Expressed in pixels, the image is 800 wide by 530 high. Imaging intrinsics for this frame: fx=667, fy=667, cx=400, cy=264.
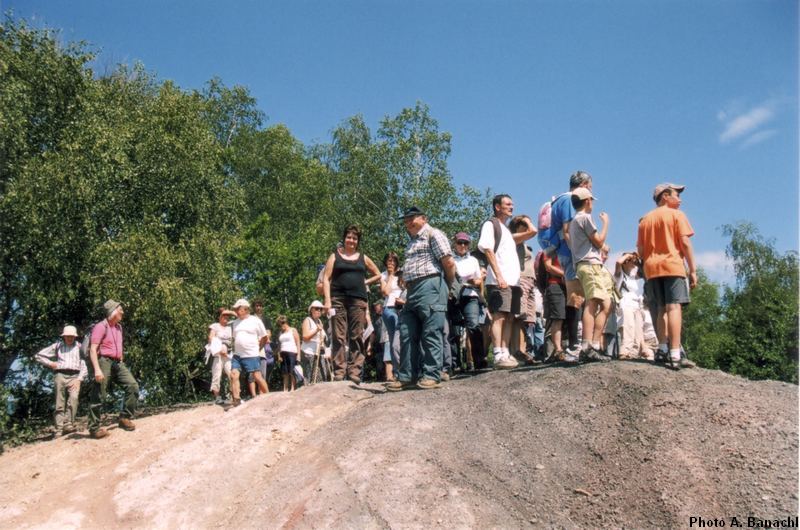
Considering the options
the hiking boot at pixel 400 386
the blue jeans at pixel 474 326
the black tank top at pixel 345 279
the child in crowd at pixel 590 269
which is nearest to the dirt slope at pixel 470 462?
the hiking boot at pixel 400 386

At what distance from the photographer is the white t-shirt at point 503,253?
334 inches

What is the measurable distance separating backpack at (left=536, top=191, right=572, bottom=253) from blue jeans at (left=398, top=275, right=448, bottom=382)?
5.33ft

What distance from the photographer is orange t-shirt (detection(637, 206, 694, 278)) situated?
288 inches

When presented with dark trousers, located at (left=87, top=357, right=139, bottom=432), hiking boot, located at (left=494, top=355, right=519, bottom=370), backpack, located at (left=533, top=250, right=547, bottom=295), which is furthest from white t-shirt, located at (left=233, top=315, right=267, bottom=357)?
backpack, located at (left=533, top=250, right=547, bottom=295)

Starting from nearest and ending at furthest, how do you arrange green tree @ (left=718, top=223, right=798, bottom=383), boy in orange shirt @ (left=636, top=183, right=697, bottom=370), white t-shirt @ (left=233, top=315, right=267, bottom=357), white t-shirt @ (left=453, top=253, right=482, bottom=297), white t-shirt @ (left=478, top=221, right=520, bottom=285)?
boy in orange shirt @ (left=636, top=183, right=697, bottom=370) → white t-shirt @ (left=478, top=221, right=520, bottom=285) → white t-shirt @ (left=453, top=253, right=482, bottom=297) → white t-shirt @ (left=233, top=315, right=267, bottom=357) → green tree @ (left=718, top=223, right=798, bottom=383)

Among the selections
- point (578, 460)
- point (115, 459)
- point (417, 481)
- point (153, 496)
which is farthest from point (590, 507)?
point (115, 459)

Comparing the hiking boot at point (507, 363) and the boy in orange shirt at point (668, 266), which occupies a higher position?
the boy in orange shirt at point (668, 266)

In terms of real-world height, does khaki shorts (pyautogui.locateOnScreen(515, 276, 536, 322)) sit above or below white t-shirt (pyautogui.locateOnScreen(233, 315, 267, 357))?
above

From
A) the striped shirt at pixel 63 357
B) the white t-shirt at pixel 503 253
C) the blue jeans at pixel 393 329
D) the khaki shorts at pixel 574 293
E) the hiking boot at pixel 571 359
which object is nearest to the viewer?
the hiking boot at pixel 571 359

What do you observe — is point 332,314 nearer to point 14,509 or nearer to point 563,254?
point 563,254

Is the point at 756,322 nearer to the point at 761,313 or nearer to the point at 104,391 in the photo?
the point at 761,313

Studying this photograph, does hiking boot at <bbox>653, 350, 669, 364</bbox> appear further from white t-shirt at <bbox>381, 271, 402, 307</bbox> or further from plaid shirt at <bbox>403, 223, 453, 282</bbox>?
white t-shirt at <bbox>381, 271, 402, 307</bbox>

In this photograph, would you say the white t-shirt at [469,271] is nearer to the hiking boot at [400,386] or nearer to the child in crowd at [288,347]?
the hiking boot at [400,386]

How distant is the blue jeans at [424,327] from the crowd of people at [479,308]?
0.01 m
